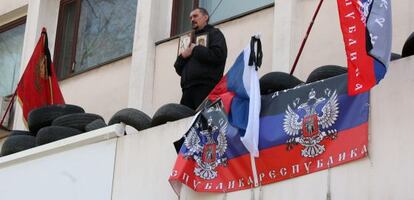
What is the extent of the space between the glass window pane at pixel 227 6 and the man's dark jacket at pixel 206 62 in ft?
5.56

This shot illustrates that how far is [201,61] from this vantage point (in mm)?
11859

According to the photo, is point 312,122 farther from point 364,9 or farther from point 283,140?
point 364,9

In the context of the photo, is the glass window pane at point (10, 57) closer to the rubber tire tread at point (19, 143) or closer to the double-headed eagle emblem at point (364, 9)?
the rubber tire tread at point (19, 143)

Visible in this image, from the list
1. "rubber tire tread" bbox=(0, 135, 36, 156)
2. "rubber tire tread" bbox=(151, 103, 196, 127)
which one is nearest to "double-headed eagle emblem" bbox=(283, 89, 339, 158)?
"rubber tire tread" bbox=(151, 103, 196, 127)

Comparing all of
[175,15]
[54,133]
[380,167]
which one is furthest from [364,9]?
[175,15]

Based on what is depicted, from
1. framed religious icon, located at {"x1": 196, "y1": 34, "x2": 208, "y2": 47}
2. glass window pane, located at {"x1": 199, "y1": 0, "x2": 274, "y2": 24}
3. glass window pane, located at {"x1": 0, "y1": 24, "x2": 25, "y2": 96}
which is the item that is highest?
glass window pane, located at {"x1": 0, "y1": 24, "x2": 25, "y2": 96}

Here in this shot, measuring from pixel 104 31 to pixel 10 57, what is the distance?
269 centimetres

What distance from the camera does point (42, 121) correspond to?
45.1 feet

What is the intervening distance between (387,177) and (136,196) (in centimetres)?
337

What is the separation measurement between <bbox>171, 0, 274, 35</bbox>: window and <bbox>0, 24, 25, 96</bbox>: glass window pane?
394 centimetres

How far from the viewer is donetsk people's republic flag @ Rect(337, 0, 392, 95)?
911 cm

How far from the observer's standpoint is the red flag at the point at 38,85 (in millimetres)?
14758

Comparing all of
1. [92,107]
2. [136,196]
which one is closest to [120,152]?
[136,196]

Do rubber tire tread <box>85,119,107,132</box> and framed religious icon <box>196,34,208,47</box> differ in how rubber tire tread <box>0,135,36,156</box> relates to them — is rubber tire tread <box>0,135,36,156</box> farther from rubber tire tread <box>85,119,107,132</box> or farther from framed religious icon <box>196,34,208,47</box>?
framed religious icon <box>196,34,208,47</box>
